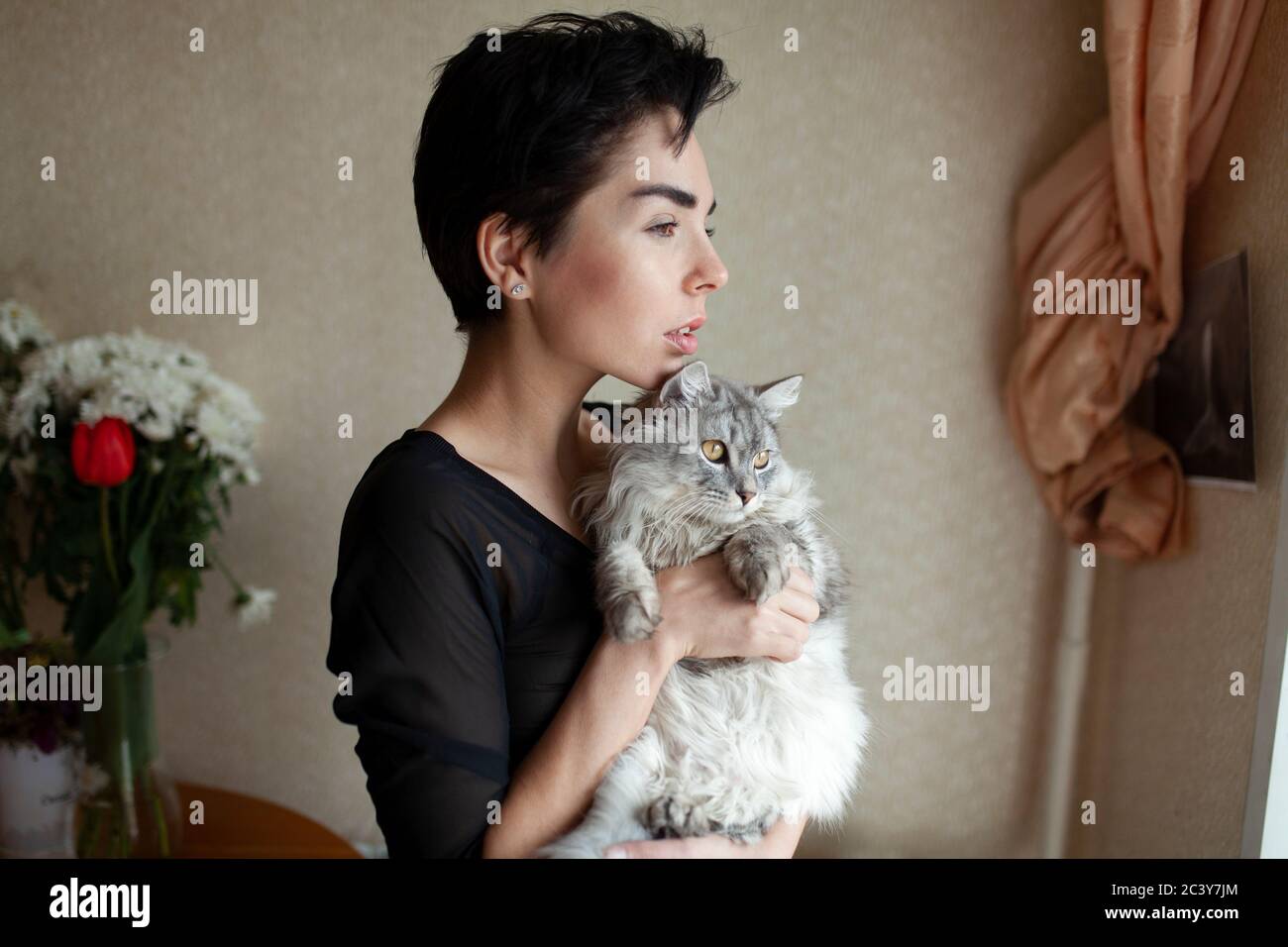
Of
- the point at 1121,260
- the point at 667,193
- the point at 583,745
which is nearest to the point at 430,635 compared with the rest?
the point at 583,745

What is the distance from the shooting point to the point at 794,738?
98 centimetres

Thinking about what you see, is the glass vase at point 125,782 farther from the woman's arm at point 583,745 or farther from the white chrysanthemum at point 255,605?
the woman's arm at point 583,745

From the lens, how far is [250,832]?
1672 mm

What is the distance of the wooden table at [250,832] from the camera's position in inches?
63.1

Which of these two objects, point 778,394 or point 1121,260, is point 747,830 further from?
point 1121,260

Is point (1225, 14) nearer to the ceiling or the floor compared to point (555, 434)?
nearer to the ceiling

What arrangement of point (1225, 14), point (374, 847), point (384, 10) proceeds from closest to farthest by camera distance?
point (1225, 14) < point (384, 10) < point (374, 847)

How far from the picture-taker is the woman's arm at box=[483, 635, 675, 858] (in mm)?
889

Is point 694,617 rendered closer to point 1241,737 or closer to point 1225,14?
point 1241,737

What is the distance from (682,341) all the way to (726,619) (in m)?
0.35

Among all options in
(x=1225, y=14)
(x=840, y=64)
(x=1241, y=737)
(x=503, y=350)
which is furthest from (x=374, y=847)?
(x=1225, y=14)

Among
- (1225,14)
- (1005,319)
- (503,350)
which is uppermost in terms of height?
(1225,14)

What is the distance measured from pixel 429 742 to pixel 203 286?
1.25 m
